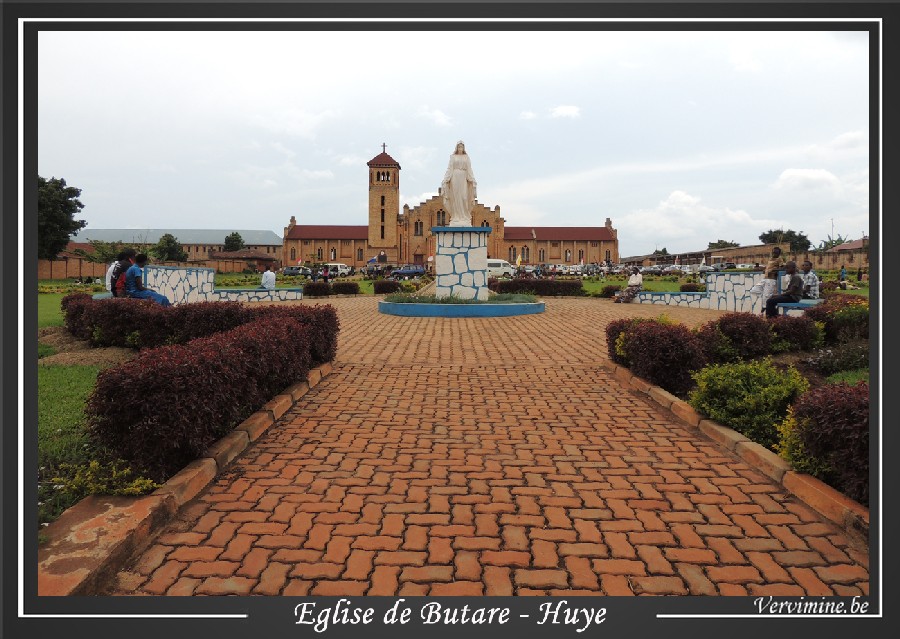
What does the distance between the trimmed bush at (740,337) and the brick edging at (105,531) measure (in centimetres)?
627

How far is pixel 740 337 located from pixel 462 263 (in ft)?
30.2

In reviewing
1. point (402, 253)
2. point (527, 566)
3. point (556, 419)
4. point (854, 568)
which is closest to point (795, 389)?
point (556, 419)

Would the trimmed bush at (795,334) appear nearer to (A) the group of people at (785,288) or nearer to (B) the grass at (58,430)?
(A) the group of people at (785,288)

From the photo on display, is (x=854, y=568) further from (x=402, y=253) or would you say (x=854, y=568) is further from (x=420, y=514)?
(x=402, y=253)

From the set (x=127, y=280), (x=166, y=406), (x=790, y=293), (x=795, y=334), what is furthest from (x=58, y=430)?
(x=790, y=293)

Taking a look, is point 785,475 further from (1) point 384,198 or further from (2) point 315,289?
(1) point 384,198

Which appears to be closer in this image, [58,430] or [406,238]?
[58,430]

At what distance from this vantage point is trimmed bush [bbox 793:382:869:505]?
9.84 ft

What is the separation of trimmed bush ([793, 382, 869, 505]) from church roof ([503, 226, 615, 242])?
66170mm

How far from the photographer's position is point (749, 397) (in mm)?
4672

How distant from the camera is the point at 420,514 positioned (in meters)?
3.19

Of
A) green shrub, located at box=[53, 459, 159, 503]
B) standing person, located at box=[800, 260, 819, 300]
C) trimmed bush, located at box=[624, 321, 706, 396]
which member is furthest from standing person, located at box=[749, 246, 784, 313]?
green shrub, located at box=[53, 459, 159, 503]

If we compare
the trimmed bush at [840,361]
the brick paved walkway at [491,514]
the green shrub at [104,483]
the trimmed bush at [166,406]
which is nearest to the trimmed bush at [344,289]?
the brick paved walkway at [491,514]

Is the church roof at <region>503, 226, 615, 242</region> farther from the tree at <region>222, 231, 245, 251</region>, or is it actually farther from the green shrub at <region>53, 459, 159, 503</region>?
the green shrub at <region>53, 459, 159, 503</region>
